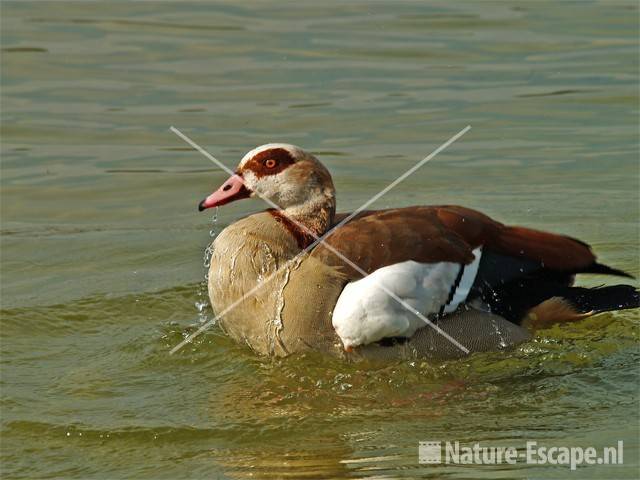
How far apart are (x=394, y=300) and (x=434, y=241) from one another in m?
0.51

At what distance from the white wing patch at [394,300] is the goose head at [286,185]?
0.71 meters

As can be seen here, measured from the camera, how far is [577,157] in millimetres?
12188

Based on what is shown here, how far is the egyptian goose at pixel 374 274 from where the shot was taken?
7355 millimetres

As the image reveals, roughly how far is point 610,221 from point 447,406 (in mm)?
4078

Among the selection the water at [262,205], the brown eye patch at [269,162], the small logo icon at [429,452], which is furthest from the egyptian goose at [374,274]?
the small logo icon at [429,452]

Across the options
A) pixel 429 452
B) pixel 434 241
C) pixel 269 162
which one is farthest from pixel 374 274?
pixel 429 452

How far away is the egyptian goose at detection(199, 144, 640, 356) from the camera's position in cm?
736

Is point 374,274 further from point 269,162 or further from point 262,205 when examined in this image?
point 262,205

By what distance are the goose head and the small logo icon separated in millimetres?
1891

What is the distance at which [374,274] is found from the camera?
24.0 ft

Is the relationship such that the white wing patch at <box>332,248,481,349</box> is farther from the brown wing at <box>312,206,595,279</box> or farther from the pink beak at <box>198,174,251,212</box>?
the pink beak at <box>198,174,251,212</box>

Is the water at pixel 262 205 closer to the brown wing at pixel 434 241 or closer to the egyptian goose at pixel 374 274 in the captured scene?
the egyptian goose at pixel 374 274

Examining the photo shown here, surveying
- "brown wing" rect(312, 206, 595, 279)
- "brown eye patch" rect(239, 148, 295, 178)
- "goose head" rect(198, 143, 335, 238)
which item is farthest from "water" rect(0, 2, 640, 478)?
"brown eye patch" rect(239, 148, 295, 178)

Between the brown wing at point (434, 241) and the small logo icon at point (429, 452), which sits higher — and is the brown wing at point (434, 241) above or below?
above
